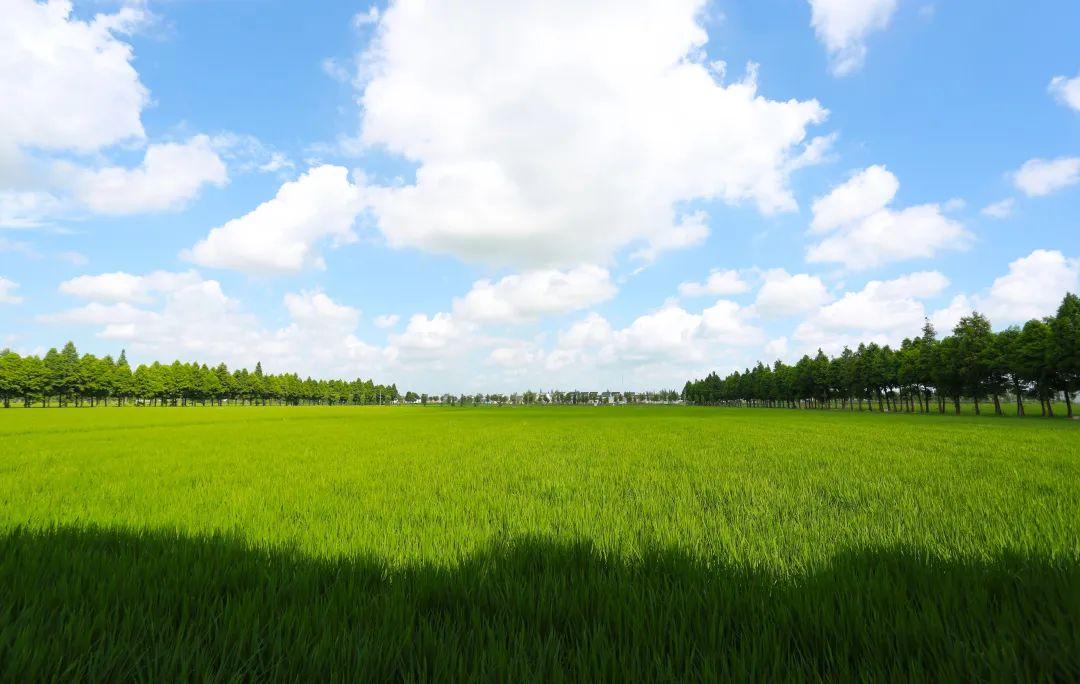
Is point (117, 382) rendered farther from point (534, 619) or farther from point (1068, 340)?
point (1068, 340)

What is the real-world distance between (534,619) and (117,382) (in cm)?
14830

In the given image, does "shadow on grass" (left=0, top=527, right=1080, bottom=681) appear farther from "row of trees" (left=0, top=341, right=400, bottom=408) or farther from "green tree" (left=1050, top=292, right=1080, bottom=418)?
"row of trees" (left=0, top=341, right=400, bottom=408)

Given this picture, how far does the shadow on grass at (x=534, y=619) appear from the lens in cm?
232

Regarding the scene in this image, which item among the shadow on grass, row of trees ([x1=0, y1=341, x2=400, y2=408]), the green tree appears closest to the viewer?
the shadow on grass

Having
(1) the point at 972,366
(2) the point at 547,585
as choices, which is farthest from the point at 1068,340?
(2) the point at 547,585

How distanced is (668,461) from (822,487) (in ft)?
16.7

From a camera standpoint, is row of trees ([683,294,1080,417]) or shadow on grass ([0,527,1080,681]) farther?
row of trees ([683,294,1080,417])

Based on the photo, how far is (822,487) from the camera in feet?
30.1

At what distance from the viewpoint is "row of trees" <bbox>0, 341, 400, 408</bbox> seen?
94.1 metres

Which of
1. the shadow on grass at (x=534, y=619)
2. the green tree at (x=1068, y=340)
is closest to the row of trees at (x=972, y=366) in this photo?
the green tree at (x=1068, y=340)

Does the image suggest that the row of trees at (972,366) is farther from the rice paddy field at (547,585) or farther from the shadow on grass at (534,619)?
the shadow on grass at (534,619)

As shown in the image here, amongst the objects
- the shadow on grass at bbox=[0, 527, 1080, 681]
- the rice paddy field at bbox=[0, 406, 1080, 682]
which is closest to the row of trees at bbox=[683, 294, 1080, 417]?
the rice paddy field at bbox=[0, 406, 1080, 682]

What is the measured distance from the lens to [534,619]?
10.1 ft

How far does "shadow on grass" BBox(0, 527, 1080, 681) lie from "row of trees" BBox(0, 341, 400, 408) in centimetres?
13292
